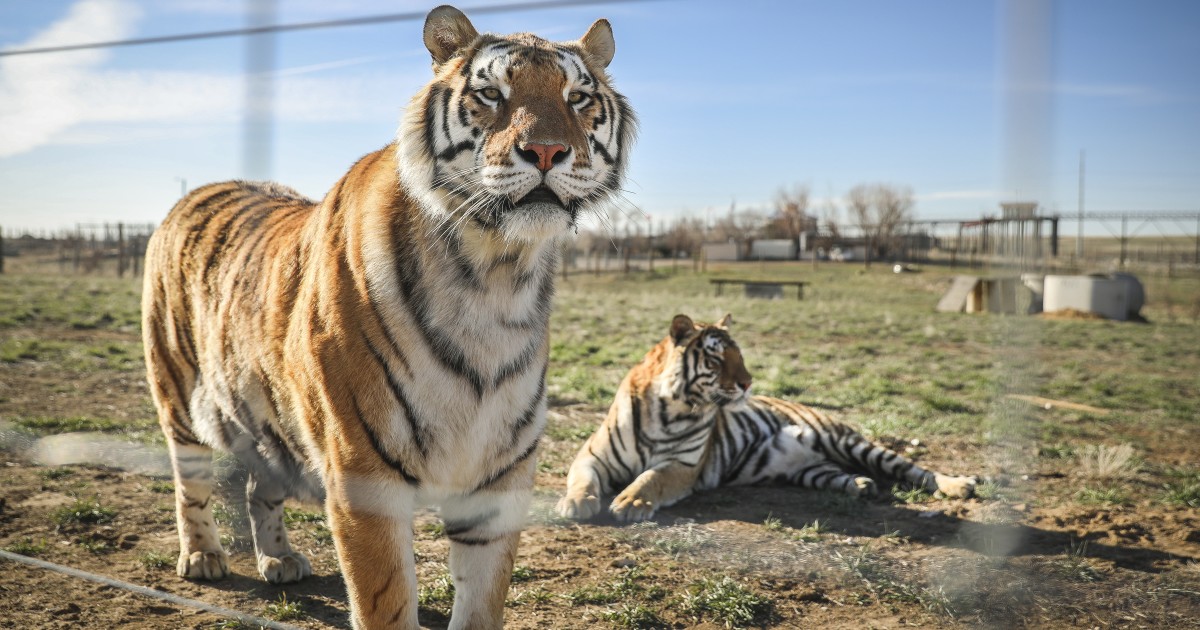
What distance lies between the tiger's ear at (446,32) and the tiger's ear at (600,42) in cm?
35

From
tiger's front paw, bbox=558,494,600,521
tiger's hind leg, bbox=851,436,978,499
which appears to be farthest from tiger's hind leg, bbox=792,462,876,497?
tiger's front paw, bbox=558,494,600,521

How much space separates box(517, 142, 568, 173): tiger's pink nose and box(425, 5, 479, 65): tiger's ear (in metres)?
0.53

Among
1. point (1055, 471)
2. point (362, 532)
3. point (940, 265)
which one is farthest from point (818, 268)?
point (362, 532)

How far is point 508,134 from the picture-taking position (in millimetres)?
2156

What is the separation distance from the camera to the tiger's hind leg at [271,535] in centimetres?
328

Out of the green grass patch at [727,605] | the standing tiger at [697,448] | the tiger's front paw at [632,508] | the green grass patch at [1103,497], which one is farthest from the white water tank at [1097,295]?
the green grass patch at [727,605]

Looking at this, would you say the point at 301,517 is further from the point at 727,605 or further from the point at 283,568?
the point at 727,605

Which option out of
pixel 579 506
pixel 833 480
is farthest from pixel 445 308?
pixel 833 480

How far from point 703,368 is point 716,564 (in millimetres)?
1298

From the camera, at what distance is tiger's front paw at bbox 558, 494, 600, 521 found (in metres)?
4.19

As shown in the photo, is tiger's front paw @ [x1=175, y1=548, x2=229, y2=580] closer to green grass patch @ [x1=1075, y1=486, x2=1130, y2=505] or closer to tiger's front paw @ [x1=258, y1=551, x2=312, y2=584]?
tiger's front paw @ [x1=258, y1=551, x2=312, y2=584]

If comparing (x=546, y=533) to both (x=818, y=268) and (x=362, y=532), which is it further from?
(x=818, y=268)

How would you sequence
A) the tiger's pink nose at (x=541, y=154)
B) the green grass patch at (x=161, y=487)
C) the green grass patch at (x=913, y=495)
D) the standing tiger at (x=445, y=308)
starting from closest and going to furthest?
the tiger's pink nose at (x=541, y=154) < the standing tiger at (x=445, y=308) < the green grass patch at (x=161, y=487) < the green grass patch at (x=913, y=495)

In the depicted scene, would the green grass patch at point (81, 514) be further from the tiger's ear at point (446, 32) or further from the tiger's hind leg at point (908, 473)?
the tiger's hind leg at point (908, 473)
